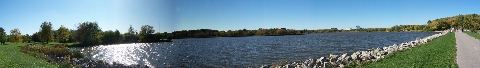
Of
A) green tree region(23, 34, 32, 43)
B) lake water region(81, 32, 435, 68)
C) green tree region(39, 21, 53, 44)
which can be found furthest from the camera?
green tree region(23, 34, 32, 43)

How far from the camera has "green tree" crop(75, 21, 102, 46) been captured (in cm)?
8659

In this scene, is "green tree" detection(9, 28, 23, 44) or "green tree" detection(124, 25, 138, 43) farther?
"green tree" detection(124, 25, 138, 43)

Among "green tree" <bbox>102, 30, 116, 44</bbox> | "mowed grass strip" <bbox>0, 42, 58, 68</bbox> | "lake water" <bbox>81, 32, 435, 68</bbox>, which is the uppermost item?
"green tree" <bbox>102, 30, 116, 44</bbox>

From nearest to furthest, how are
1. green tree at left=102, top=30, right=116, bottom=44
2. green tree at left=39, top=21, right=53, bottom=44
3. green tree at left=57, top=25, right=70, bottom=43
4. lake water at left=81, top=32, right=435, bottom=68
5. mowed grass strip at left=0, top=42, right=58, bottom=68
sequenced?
mowed grass strip at left=0, top=42, right=58, bottom=68, lake water at left=81, top=32, right=435, bottom=68, green tree at left=39, top=21, right=53, bottom=44, green tree at left=57, top=25, right=70, bottom=43, green tree at left=102, top=30, right=116, bottom=44

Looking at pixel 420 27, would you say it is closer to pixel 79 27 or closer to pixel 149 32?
pixel 149 32

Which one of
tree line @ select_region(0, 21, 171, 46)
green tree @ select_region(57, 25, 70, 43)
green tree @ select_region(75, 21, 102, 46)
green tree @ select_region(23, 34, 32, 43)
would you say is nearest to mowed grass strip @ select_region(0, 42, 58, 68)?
tree line @ select_region(0, 21, 171, 46)

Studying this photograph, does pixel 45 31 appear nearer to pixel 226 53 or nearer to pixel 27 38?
pixel 27 38

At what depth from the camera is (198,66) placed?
29.7 metres

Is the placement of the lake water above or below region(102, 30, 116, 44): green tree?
below

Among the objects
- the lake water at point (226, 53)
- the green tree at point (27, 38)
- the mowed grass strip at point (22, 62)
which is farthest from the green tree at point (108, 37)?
the mowed grass strip at point (22, 62)

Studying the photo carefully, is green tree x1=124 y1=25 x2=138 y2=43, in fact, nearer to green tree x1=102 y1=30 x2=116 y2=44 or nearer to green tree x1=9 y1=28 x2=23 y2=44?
green tree x1=102 y1=30 x2=116 y2=44

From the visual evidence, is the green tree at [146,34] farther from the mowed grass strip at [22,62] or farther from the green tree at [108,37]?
the mowed grass strip at [22,62]

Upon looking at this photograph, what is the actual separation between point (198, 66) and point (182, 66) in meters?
1.31

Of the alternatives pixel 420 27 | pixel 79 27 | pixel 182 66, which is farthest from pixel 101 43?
pixel 420 27
